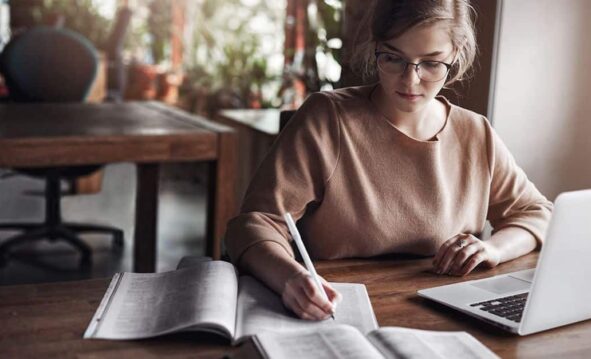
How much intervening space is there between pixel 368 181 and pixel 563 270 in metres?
0.53

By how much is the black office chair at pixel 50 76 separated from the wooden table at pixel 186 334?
7.86ft

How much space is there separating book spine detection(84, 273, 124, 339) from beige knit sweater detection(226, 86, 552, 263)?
0.96 ft

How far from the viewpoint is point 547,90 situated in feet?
6.58

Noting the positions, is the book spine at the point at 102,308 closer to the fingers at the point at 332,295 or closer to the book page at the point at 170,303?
the book page at the point at 170,303

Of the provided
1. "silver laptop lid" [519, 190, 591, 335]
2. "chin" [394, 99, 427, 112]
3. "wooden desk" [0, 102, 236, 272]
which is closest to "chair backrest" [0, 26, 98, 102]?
"wooden desk" [0, 102, 236, 272]

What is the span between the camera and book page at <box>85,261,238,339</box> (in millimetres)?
1122

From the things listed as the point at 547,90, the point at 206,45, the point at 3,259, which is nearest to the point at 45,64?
the point at 3,259

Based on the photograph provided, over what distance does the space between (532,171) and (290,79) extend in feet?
9.26

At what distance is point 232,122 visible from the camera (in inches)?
148

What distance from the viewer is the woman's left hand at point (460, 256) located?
4.81ft

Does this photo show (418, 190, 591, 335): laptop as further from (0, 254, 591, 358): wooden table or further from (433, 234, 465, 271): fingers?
(433, 234, 465, 271): fingers

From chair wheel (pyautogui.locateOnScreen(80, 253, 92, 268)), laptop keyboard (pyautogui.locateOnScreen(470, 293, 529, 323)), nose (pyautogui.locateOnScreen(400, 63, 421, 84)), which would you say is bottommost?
chair wheel (pyautogui.locateOnScreen(80, 253, 92, 268))

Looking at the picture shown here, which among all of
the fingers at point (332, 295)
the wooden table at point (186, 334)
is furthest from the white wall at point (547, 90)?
the fingers at point (332, 295)

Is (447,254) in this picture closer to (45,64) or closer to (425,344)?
(425,344)
